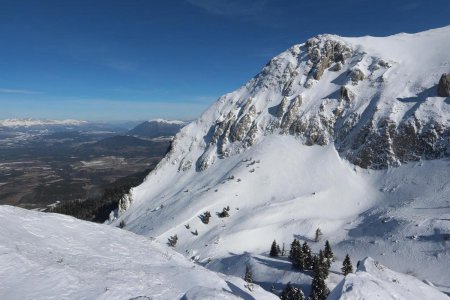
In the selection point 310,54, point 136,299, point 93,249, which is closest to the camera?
point 136,299

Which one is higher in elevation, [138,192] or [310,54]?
[310,54]

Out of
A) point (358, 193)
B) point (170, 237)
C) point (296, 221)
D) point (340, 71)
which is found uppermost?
point (340, 71)

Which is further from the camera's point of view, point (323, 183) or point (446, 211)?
point (323, 183)

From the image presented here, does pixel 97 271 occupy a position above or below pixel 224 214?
above

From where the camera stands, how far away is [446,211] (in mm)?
68312

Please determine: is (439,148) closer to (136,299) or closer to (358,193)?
(358,193)

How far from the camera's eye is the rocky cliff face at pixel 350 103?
91738mm

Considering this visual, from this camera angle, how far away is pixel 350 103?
110 meters

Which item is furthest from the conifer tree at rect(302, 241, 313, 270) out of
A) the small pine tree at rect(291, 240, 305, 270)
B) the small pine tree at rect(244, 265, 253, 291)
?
the small pine tree at rect(244, 265, 253, 291)

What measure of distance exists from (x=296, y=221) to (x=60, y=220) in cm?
6139

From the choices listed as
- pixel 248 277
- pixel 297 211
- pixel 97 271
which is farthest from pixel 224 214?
pixel 97 271

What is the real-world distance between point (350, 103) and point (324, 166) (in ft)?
76.7

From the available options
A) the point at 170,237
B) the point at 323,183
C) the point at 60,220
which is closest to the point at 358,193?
the point at 323,183

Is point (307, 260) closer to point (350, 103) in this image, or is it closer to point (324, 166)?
point (324, 166)
